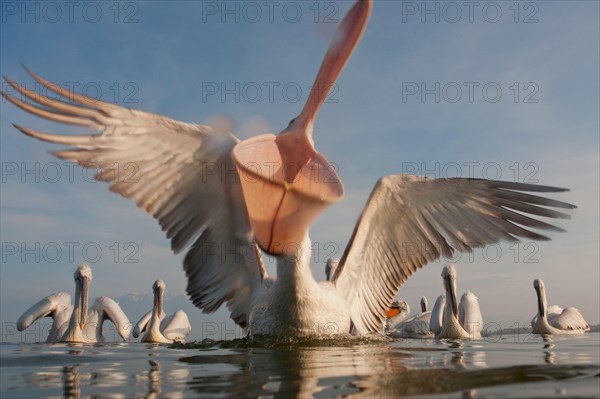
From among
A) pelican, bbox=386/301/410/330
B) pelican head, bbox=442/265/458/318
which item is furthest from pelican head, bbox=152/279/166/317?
pelican head, bbox=442/265/458/318

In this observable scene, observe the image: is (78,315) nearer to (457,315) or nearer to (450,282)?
(457,315)

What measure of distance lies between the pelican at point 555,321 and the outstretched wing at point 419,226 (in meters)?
11.9

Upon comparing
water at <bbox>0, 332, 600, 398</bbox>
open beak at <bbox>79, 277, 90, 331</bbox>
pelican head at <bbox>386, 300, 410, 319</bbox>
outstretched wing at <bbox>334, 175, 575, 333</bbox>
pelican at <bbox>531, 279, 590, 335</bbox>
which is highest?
outstretched wing at <bbox>334, 175, 575, 333</bbox>

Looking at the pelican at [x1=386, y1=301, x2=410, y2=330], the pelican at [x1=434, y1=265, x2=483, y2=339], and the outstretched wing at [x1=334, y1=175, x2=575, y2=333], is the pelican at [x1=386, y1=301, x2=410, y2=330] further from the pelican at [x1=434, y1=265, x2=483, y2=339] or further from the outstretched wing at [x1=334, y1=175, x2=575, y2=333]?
the outstretched wing at [x1=334, y1=175, x2=575, y2=333]

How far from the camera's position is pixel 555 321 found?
2045cm

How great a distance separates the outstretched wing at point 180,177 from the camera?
20.3 feet

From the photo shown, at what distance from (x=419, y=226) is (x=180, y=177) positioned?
3216 millimetres

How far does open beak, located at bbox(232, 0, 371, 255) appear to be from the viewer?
4641 millimetres

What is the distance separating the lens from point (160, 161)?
689 cm

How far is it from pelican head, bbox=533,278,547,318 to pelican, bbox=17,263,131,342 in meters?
13.0

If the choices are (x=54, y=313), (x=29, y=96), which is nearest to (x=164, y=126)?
(x=29, y=96)

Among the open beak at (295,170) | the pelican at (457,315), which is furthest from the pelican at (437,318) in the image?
the open beak at (295,170)

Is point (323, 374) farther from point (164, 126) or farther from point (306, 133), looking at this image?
point (164, 126)

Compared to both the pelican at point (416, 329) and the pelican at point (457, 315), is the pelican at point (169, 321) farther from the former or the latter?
the pelican at point (457, 315)
